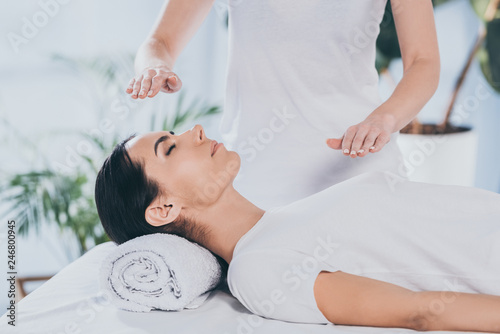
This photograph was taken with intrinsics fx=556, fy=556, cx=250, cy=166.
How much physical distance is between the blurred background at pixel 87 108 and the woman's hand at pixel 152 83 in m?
1.01

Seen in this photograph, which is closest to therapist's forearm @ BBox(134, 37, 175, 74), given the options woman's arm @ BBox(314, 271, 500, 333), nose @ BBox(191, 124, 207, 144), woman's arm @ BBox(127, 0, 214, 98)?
woman's arm @ BBox(127, 0, 214, 98)

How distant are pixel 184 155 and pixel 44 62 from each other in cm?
164

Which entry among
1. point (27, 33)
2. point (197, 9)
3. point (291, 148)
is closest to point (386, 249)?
point (291, 148)

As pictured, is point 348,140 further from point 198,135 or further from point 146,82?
point 146,82

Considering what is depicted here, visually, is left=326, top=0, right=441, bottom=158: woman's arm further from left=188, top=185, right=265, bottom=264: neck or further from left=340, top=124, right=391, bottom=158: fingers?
left=188, top=185, right=265, bottom=264: neck

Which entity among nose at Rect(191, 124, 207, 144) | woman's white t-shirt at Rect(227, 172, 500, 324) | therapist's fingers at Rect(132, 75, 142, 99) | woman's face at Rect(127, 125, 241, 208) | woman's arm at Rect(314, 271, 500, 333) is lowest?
woman's arm at Rect(314, 271, 500, 333)

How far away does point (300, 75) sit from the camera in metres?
1.57

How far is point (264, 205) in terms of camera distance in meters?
1.62

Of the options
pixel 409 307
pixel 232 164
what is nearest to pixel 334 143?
pixel 232 164

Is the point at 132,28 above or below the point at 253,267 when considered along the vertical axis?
above

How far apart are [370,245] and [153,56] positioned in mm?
736

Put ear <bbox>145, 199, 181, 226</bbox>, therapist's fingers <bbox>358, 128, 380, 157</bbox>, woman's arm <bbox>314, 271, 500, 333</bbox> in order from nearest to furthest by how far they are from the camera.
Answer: woman's arm <bbox>314, 271, 500, 333</bbox>, therapist's fingers <bbox>358, 128, 380, 157</bbox>, ear <bbox>145, 199, 181, 226</bbox>

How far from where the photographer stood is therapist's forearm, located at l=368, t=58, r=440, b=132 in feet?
4.38

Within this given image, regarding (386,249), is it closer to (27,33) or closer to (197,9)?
(197,9)
